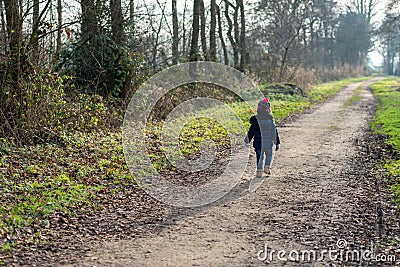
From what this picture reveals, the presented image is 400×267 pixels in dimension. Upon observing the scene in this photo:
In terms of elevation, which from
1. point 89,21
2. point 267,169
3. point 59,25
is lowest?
point 267,169

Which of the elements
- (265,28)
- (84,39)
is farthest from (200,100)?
(265,28)

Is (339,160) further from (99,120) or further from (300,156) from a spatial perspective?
(99,120)

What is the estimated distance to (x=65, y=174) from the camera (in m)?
8.49

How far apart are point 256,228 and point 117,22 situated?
10.3m

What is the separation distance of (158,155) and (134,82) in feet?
16.4

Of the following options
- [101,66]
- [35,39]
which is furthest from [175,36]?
[35,39]

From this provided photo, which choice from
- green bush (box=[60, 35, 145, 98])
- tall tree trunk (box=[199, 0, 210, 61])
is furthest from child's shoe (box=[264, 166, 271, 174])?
tall tree trunk (box=[199, 0, 210, 61])

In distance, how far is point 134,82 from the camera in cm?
1523

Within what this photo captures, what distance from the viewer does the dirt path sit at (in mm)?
5312

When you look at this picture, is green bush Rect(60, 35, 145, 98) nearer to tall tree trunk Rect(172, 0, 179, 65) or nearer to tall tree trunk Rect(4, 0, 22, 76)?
tall tree trunk Rect(4, 0, 22, 76)

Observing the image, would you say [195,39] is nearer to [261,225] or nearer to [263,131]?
[263,131]

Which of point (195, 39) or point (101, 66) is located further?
point (195, 39)

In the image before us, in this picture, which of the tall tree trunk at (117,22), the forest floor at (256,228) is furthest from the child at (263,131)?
the tall tree trunk at (117,22)

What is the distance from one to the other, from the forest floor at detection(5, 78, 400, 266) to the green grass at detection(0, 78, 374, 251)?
20.5 inches
